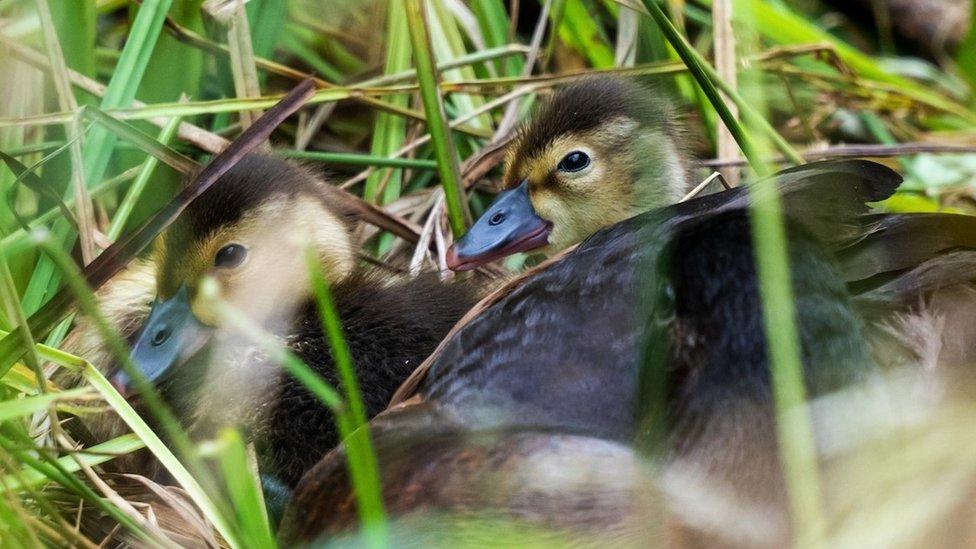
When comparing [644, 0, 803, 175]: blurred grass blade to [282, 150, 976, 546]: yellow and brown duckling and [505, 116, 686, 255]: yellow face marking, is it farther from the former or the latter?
[505, 116, 686, 255]: yellow face marking

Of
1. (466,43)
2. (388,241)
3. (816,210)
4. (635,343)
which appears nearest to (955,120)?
(466,43)

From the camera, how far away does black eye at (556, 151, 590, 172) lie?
2.11 meters

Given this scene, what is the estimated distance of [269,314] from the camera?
6.25 ft

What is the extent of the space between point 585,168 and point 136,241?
0.87 m

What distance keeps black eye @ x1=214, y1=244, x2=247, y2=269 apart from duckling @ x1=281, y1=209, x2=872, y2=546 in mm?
647

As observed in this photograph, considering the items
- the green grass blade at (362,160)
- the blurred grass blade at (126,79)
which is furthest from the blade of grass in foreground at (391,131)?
the blurred grass blade at (126,79)

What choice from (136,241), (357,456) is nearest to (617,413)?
(357,456)

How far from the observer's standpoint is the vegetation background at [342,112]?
1.50 m

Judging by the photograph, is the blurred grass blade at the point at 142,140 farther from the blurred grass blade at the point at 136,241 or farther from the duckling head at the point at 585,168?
the duckling head at the point at 585,168

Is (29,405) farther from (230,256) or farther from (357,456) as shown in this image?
(230,256)

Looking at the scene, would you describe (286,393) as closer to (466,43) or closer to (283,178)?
(283,178)

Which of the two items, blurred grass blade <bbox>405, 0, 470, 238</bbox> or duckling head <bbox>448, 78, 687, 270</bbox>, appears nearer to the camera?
blurred grass blade <bbox>405, 0, 470, 238</bbox>

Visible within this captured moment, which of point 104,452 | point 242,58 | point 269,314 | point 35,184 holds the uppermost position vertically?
point 242,58

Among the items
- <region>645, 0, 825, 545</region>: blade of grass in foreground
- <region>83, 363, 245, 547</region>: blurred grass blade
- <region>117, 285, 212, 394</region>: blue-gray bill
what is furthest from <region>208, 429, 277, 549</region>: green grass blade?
<region>117, 285, 212, 394</region>: blue-gray bill
